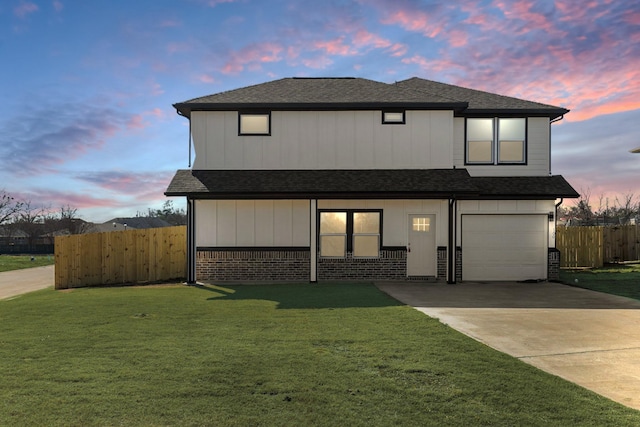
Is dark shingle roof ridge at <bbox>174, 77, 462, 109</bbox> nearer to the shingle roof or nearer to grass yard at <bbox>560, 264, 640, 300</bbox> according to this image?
the shingle roof

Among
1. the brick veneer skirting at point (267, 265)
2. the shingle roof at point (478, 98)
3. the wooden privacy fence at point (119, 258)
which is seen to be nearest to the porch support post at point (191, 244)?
the brick veneer skirting at point (267, 265)

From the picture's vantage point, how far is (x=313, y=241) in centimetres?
1420

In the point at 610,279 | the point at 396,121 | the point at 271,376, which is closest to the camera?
the point at 271,376

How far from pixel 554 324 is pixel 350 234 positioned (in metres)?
7.55

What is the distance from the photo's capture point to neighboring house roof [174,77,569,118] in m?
14.7

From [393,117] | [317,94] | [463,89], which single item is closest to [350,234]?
[393,117]

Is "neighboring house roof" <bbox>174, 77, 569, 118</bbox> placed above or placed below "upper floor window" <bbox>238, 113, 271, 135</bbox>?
above

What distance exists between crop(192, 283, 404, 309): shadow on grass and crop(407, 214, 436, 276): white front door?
6.90ft

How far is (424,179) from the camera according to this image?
1434 centimetres

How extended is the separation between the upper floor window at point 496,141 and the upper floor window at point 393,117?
8.40ft

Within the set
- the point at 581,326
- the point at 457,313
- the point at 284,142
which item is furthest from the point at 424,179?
the point at 581,326

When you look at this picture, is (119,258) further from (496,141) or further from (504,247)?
(496,141)

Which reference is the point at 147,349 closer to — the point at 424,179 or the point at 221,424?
the point at 221,424

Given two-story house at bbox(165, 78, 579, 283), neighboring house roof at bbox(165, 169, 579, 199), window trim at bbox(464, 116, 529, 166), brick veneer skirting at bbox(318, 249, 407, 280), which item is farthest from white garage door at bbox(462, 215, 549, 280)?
brick veneer skirting at bbox(318, 249, 407, 280)
